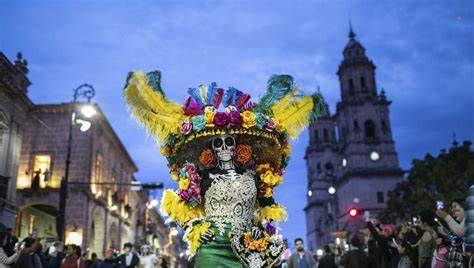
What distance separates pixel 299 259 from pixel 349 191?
189 feet

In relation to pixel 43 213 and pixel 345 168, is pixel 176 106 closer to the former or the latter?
pixel 43 213

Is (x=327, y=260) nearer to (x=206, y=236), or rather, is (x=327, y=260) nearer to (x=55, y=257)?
(x=55, y=257)

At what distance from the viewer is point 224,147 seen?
6.30 m

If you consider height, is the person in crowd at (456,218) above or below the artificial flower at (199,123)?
below

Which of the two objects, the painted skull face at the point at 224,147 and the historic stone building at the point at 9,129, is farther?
the historic stone building at the point at 9,129

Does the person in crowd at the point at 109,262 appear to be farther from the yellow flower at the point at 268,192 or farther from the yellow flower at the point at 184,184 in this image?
the yellow flower at the point at 268,192

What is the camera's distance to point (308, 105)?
6.66m

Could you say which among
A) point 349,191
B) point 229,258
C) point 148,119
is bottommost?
point 229,258

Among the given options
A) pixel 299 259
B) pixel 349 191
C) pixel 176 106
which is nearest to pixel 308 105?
pixel 176 106

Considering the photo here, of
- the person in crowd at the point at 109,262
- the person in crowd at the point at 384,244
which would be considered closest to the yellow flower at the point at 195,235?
the person in crowd at the point at 384,244

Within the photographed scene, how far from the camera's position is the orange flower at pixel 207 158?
20.8 ft

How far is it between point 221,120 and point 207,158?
0.52 m

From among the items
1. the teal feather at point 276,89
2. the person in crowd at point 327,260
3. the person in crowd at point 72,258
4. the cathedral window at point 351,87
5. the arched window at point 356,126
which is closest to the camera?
the teal feather at point 276,89

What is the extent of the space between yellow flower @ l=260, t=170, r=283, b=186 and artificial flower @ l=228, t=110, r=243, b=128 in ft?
2.38
